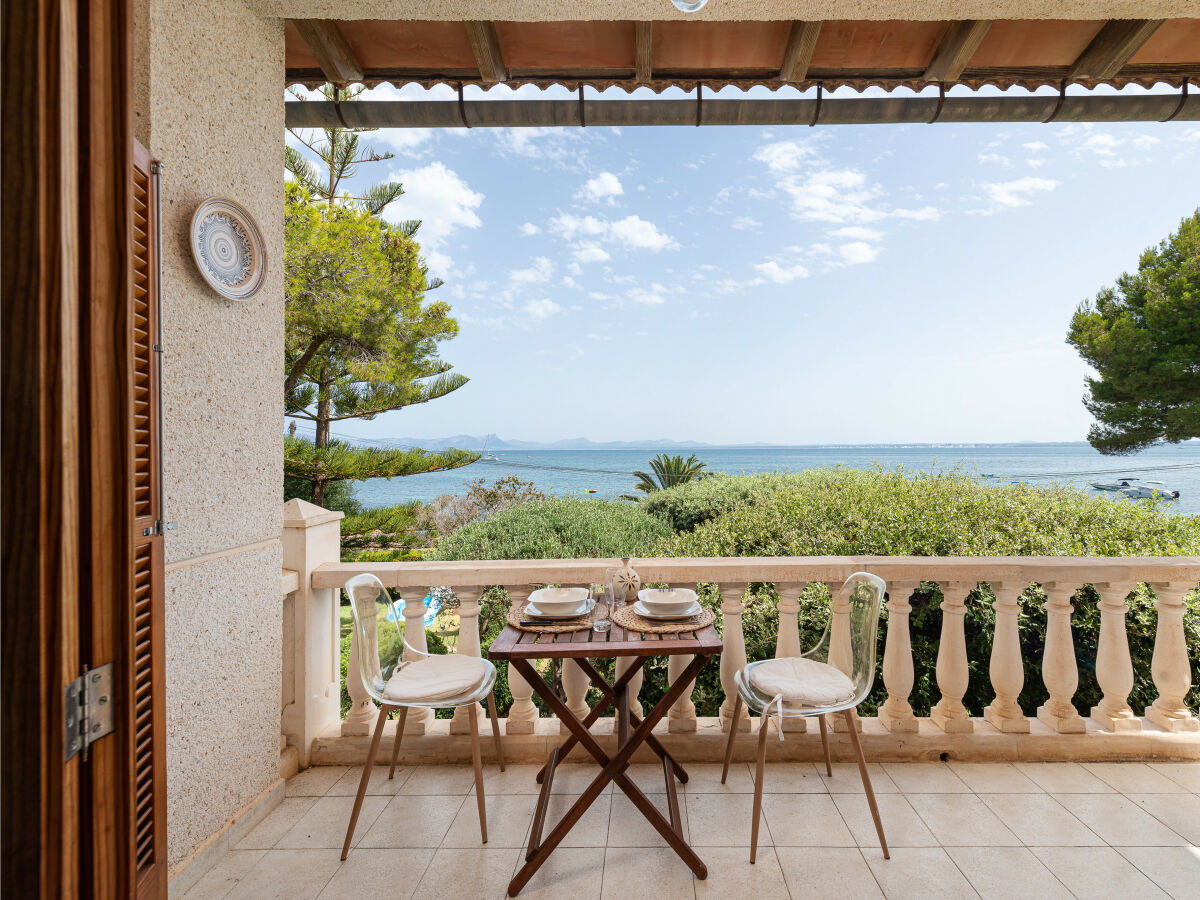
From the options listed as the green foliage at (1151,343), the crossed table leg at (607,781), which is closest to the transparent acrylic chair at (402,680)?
the crossed table leg at (607,781)

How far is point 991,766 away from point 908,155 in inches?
1334

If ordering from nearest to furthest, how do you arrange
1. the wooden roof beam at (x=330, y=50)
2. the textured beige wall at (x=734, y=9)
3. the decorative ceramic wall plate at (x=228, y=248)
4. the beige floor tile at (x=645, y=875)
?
1. the beige floor tile at (x=645, y=875)
2. the decorative ceramic wall plate at (x=228, y=248)
3. the textured beige wall at (x=734, y=9)
4. the wooden roof beam at (x=330, y=50)

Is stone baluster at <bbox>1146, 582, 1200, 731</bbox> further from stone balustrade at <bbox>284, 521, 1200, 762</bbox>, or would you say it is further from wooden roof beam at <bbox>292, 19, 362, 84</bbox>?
wooden roof beam at <bbox>292, 19, 362, 84</bbox>

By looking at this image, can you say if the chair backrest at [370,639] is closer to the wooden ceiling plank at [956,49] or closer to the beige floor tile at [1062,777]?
the beige floor tile at [1062,777]

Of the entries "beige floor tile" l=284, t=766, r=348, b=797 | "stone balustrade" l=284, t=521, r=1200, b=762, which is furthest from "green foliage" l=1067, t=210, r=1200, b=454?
"beige floor tile" l=284, t=766, r=348, b=797

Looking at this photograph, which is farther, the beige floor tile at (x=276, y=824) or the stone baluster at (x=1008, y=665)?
the stone baluster at (x=1008, y=665)

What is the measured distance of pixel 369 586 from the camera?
1999 mm

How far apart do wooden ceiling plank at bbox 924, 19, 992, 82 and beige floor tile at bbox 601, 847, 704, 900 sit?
323 centimetres

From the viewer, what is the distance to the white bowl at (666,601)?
6.11 ft

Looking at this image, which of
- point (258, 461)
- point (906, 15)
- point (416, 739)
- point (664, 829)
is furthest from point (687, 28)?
point (416, 739)

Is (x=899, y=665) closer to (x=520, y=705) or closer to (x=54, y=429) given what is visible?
(x=520, y=705)

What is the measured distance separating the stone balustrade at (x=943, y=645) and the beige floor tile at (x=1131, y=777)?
0.05 metres

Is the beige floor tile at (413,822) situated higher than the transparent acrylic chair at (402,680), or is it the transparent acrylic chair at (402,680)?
the transparent acrylic chair at (402,680)

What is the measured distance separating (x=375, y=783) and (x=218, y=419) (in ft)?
4.93
